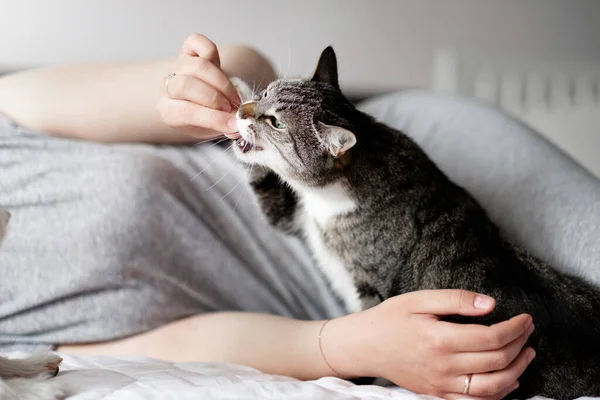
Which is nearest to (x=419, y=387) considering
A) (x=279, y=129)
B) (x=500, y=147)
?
(x=279, y=129)

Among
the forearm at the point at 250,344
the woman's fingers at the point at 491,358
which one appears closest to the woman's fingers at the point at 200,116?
the forearm at the point at 250,344

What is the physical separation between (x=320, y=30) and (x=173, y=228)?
46.5 inches

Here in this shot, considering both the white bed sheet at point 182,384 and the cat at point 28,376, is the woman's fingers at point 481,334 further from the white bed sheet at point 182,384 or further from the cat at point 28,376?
the cat at point 28,376

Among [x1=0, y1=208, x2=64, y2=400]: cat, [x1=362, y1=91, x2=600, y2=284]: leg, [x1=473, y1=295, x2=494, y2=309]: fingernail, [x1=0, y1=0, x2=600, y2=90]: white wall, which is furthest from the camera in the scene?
[x1=0, y1=0, x2=600, y2=90]: white wall

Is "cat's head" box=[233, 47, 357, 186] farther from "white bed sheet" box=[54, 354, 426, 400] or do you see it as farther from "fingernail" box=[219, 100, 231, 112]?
"white bed sheet" box=[54, 354, 426, 400]

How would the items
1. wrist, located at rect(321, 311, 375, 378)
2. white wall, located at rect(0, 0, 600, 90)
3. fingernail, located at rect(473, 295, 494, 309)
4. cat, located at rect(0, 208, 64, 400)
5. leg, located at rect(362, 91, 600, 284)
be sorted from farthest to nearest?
white wall, located at rect(0, 0, 600, 90) → leg, located at rect(362, 91, 600, 284) → wrist, located at rect(321, 311, 375, 378) → fingernail, located at rect(473, 295, 494, 309) → cat, located at rect(0, 208, 64, 400)

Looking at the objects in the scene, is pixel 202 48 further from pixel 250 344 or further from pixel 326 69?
pixel 250 344

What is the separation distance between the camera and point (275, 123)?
87 cm

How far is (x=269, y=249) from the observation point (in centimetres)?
114

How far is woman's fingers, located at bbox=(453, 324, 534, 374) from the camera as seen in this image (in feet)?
2.44

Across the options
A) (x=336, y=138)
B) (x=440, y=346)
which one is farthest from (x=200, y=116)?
(x=440, y=346)

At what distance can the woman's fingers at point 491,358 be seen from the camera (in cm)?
74

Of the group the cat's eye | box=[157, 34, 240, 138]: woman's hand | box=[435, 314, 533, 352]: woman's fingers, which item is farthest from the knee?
box=[435, 314, 533, 352]: woman's fingers

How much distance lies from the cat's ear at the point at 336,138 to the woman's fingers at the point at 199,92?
0.47 feet
